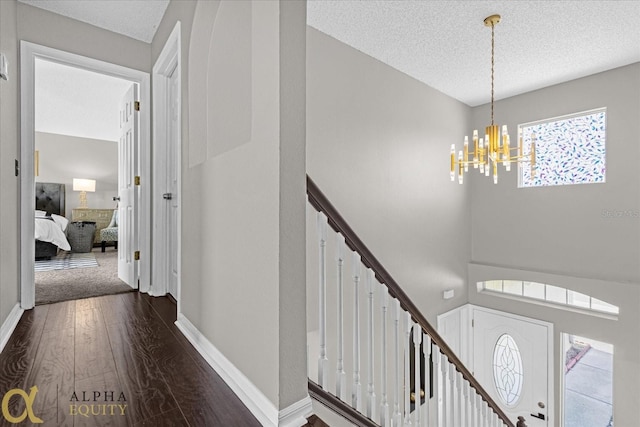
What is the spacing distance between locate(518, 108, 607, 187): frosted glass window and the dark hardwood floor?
434cm

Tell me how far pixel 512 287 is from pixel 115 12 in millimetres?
5748

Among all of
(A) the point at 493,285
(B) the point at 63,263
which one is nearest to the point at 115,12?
(B) the point at 63,263

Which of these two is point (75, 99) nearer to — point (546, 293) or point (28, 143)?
point (28, 143)

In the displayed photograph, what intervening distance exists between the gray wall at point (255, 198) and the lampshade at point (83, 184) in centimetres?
671

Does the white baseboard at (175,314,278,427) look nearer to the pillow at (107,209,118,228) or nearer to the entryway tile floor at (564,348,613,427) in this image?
the entryway tile floor at (564,348,613,427)

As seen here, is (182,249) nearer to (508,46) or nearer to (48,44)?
(48,44)

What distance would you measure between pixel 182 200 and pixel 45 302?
1608 millimetres

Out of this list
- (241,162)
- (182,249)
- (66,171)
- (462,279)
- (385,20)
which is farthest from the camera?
(66,171)

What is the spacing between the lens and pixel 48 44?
2473mm

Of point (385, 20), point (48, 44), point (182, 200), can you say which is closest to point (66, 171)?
point (48, 44)

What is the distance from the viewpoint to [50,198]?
6754 millimetres

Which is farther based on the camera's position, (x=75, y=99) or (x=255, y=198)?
(x=75, y=99)

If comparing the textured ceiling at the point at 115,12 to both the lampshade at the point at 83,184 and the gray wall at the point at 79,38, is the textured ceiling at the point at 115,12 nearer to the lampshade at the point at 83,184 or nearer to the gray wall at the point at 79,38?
the gray wall at the point at 79,38

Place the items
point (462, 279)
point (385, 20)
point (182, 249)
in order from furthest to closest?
point (462, 279), point (385, 20), point (182, 249)
